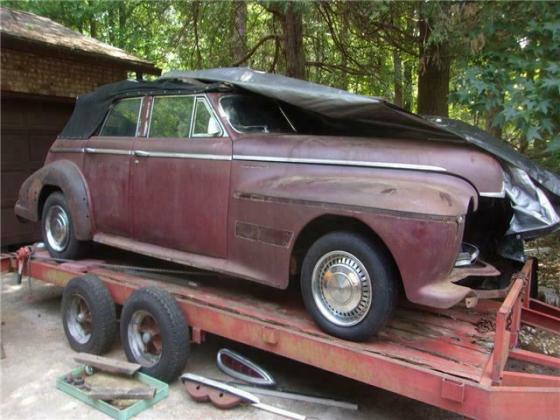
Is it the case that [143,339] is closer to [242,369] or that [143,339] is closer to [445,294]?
[242,369]

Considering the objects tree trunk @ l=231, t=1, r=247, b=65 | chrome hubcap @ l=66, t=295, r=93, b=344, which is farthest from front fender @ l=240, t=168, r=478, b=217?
tree trunk @ l=231, t=1, r=247, b=65

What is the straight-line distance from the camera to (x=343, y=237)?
3299mm

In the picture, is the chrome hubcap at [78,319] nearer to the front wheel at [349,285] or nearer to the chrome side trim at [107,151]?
the chrome side trim at [107,151]

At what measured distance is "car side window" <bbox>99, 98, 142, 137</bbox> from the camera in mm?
5004

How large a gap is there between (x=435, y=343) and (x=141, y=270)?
2900 mm

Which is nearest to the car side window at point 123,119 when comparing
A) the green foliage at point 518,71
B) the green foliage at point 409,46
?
the green foliage at point 409,46

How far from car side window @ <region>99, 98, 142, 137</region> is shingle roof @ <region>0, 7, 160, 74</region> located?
358cm

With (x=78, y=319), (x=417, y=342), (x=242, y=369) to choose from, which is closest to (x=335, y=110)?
(x=417, y=342)

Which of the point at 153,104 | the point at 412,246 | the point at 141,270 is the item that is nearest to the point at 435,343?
the point at 412,246

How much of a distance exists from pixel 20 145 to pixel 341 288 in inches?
275

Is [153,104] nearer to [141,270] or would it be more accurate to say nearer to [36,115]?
[141,270]

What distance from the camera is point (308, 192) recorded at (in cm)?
348

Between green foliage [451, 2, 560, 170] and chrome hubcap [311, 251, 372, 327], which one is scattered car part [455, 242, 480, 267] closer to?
chrome hubcap [311, 251, 372, 327]

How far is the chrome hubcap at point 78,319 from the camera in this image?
473cm
